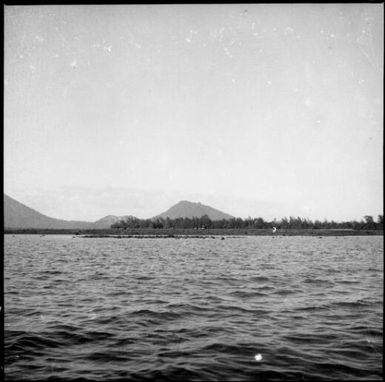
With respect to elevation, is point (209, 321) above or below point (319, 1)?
below

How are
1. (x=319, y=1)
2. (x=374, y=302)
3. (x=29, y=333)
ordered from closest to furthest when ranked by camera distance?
(x=319, y=1)
(x=29, y=333)
(x=374, y=302)

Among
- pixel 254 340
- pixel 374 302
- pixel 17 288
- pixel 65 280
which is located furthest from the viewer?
pixel 65 280

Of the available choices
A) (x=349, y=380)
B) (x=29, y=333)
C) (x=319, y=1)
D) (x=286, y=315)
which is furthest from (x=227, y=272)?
(x=319, y=1)

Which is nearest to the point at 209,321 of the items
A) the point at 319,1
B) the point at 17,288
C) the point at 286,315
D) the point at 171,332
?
the point at 171,332

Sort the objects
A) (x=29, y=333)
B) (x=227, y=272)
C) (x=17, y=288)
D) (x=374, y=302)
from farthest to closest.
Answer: (x=227, y=272) < (x=17, y=288) < (x=374, y=302) < (x=29, y=333)

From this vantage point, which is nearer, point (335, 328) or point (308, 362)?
point (308, 362)

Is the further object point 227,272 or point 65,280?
point 227,272

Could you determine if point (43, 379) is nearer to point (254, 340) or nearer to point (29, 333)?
point (29, 333)

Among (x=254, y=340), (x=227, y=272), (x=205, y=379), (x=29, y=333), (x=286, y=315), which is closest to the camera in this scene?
(x=205, y=379)

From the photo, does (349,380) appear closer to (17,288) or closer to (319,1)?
(319,1)
